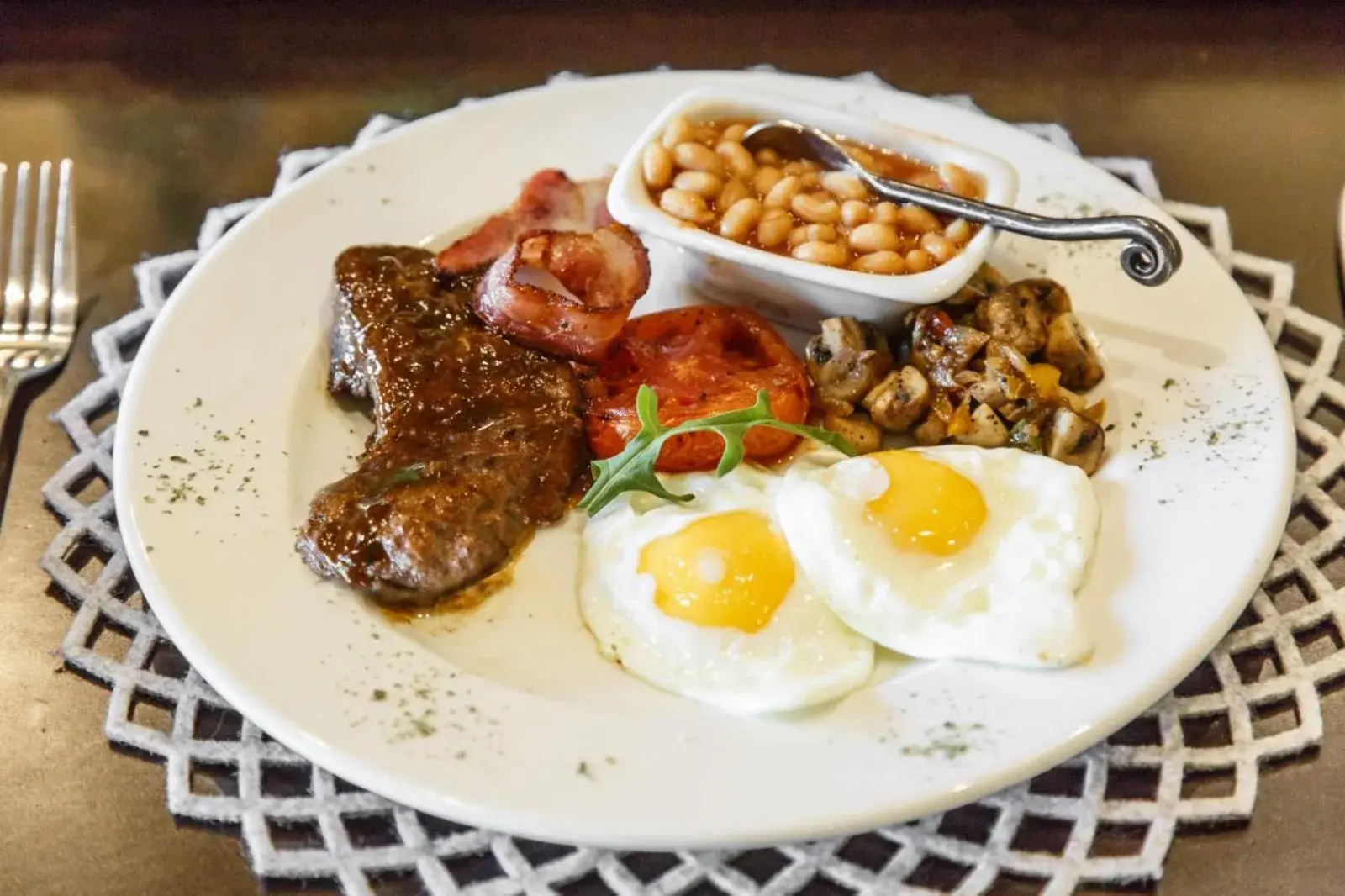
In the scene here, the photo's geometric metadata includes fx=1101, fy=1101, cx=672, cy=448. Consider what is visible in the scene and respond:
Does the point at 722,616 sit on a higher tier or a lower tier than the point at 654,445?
lower

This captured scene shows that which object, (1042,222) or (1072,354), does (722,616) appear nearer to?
(1072,354)

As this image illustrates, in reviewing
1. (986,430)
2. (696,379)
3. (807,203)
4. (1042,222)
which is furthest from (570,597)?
(1042,222)

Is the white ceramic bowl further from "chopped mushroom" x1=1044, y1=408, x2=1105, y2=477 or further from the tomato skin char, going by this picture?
"chopped mushroom" x1=1044, y1=408, x2=1105, y2=477

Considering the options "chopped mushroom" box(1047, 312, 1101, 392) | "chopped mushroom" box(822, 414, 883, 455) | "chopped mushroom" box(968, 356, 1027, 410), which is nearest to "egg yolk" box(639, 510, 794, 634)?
"chopped mushroom" box(822, 414, 883, 455)

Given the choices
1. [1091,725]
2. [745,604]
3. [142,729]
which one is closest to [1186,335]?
[1091,725]

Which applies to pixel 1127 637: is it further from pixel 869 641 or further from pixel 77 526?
pixel 77 526

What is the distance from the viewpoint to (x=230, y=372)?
2.77 metres

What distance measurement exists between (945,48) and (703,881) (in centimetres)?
309

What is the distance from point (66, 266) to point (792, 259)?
6.78 feet

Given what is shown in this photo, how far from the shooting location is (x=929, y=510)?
236 centimetres

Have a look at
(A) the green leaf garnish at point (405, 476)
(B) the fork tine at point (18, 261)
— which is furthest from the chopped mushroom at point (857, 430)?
(B) the fork tine at point (18, 261)

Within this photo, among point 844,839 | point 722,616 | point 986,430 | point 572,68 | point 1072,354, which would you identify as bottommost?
point 844,839

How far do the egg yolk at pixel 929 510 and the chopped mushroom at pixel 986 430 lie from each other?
8.9 inches

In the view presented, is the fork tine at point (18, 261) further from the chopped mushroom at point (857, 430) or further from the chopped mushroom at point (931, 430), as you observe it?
the chopped mushroom at point (931, 430)
